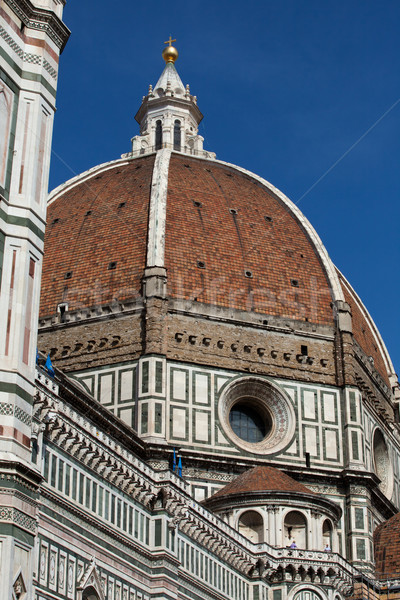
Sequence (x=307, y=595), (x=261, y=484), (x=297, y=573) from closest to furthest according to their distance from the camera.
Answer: (x=297, y=573), (x=307, y=595), (x=261, y=484)

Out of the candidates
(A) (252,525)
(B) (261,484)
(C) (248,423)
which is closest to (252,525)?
(A) (252,525)

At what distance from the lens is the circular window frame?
140 feet

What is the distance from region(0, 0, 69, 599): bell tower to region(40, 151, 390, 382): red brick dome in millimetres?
31083

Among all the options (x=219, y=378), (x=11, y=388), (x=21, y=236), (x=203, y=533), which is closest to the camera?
(x=11, y=388)

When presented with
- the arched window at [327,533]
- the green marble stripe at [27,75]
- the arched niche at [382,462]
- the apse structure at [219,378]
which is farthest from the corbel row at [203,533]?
the green marble stripe at [27,75]

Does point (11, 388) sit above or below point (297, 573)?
below

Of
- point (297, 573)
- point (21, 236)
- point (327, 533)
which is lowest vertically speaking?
point (21, 236)

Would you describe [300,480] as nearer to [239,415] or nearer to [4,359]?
[239,415]

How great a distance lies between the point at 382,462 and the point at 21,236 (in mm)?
38900

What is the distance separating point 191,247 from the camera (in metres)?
46.5

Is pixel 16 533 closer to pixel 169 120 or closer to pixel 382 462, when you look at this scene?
pixel 382 462

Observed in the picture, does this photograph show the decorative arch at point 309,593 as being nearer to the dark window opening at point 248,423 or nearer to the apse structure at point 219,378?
the apse structure at point 219,378

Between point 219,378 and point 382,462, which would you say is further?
point 382,462

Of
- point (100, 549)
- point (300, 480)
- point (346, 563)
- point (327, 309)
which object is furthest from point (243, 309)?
point (100, 549)
